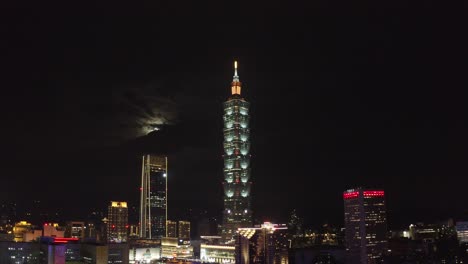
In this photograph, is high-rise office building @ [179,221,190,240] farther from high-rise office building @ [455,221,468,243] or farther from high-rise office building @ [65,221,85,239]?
high-rise office building @ [455,221,468,243]

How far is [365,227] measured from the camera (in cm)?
5806

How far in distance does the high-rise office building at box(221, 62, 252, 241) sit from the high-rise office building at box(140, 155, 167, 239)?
67.9ft

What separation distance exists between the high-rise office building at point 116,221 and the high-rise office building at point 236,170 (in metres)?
26.7

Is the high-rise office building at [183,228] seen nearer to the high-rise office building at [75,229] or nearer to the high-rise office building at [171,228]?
the high-rise office building at [171,228]

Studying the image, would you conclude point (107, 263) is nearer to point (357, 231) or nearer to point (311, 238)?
point (357, 231)

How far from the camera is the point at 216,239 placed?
7012 centimetres

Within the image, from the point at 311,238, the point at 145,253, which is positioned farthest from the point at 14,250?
the point at 311,238

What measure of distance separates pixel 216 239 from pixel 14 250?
26.1 m

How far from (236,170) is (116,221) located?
31.2 meters

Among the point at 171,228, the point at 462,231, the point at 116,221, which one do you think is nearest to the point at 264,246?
the point at 462,231

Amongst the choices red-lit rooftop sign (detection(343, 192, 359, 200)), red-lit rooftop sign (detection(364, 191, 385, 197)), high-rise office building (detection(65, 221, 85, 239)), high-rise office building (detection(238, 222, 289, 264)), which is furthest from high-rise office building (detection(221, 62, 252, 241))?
high-rise office building (detection(65, 221, 85, 239))

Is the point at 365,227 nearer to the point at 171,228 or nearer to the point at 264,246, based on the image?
the point at 264,246

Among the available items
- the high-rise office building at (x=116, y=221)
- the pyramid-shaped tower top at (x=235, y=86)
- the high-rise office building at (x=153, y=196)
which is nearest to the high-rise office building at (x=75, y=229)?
the high-rise office building at (x=116, y=221)

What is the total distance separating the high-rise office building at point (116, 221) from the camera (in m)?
88.3
